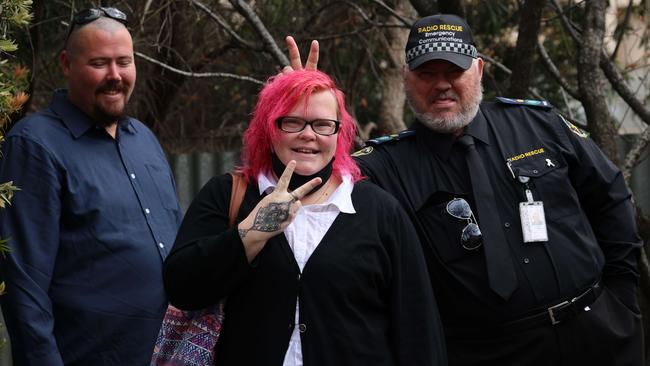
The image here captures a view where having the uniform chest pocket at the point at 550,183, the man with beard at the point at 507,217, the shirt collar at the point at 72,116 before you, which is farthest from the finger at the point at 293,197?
the shirt collar at the point at 72,116

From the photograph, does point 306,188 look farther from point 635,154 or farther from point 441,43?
point 635,154

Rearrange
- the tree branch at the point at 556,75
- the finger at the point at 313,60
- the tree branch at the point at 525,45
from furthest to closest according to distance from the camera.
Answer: the tree branch at the point at 556,75
the tree branch at the point at 525,45
the finger at the point at 313,60

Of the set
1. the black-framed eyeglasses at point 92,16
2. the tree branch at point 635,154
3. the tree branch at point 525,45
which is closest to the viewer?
the black-framed eyeglasses at point 92,16

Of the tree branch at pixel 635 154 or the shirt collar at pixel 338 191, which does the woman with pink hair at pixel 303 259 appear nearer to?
the shirt collar at pixel 338 191

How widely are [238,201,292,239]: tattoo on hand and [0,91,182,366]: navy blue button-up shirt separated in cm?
105

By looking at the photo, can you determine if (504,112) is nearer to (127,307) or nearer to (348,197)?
(348,197)

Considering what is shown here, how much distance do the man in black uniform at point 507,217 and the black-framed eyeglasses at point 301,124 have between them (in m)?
0.67

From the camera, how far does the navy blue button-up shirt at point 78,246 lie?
12.4 feet

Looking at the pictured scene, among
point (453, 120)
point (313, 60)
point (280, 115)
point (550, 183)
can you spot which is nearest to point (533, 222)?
point (550, 183)

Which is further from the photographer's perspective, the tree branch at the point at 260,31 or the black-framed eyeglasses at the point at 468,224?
the tree branch at the point at 260,31

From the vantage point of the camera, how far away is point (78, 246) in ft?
12.9

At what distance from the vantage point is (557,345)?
393 cm

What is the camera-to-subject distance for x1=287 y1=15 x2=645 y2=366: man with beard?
12.7 feet

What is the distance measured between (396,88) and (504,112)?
4.10m
